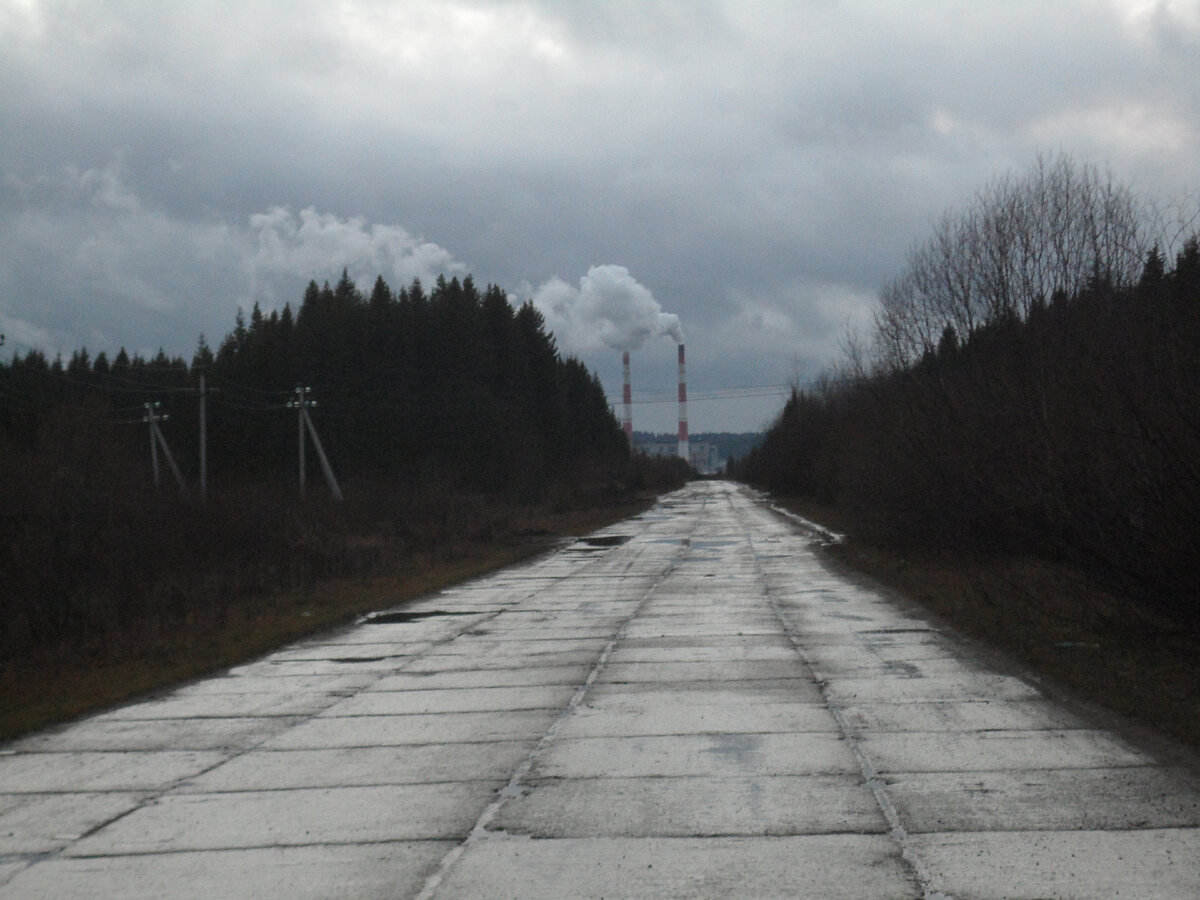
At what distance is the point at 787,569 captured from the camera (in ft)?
83.1

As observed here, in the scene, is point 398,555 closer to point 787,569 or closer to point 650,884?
point 787,569

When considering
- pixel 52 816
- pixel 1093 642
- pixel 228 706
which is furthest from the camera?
pixel 1093 642

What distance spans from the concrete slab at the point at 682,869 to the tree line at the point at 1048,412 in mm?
5474

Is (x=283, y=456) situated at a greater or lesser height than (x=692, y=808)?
greater

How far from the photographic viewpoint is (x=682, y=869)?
5609 millimetres

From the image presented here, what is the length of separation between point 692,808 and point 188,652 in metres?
10.1

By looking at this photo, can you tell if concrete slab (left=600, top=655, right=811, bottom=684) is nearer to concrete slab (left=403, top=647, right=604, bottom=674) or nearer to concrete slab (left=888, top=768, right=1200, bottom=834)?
concrete slab (left=403, top=647, right=604, bottom=674)

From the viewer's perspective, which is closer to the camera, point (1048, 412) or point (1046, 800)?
point (1046, 800)

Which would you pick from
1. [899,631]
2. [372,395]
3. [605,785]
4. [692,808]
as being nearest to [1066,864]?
[692,808]

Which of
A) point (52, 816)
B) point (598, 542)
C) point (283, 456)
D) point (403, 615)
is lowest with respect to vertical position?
point (598, 542)

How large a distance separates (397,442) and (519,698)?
196ft

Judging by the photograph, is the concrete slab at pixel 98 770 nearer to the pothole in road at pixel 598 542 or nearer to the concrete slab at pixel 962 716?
the concrete slab at pixel 962 716

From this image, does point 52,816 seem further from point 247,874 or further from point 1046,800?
point 1046,800

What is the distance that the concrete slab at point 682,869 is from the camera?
530cm
